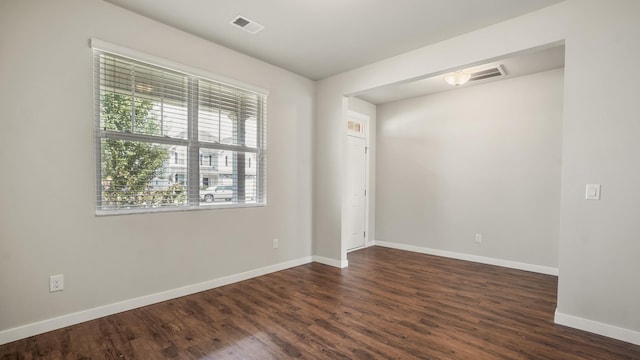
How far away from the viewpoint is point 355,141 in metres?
5.45

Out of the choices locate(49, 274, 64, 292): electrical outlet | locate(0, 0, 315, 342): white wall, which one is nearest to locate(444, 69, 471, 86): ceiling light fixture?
locate(0, 0, 315, 342): white wall

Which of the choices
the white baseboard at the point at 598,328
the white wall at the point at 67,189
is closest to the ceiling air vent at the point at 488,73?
the white baseboard at the point at 598,328

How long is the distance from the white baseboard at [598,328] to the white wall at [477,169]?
1.78 metres

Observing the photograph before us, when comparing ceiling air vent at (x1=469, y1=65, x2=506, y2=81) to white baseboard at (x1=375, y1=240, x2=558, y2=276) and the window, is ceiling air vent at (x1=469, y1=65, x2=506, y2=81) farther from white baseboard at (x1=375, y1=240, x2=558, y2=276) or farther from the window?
the window

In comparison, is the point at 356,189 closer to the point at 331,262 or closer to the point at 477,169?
the point at 331,262

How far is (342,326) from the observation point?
253 cm

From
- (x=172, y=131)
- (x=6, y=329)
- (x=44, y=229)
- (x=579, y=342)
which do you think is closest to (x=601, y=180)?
(x=579, y=342)

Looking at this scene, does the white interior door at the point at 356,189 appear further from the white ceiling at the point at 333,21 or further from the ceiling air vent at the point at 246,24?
the ceiling air vent at the point at 246,24

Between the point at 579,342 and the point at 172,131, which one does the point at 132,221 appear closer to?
the point at 172,131

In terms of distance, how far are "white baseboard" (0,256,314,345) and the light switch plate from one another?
3.48 meters

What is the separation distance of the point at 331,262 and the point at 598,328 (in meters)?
2.91

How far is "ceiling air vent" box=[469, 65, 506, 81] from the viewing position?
3.92 metres

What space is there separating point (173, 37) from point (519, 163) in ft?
15.6

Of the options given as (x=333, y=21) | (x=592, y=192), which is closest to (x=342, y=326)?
(x=592, y=192)
